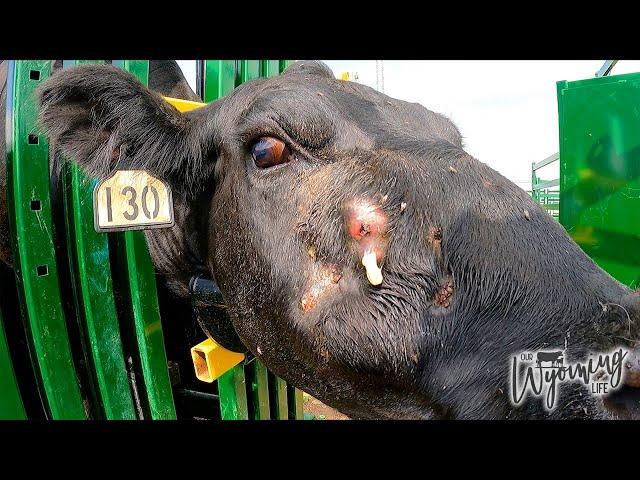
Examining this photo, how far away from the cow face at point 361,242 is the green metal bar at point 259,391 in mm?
1121

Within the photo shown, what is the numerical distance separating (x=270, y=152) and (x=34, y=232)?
1.22 metres

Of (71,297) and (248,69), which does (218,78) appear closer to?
(248,69)

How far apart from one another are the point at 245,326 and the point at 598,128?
3.35 meters

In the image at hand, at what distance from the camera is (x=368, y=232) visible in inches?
60.7

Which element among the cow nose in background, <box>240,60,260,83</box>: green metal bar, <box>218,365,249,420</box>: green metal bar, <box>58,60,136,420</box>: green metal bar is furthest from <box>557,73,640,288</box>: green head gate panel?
<box>58,60,136,420</box>: green metal bar

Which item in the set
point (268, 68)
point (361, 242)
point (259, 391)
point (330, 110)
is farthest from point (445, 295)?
point (268, 68)

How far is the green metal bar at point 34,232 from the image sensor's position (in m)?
2.18

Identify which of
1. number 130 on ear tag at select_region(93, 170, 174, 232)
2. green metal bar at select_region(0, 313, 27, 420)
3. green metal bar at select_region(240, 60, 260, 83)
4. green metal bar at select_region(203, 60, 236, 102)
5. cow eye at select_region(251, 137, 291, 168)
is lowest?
green metal bar at select_region(0, 313, 27, 420)

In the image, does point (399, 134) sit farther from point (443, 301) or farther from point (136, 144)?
point (136, 144)

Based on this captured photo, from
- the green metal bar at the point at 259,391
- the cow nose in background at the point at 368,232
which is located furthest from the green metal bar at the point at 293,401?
the cow nose in background at the point at 368,232

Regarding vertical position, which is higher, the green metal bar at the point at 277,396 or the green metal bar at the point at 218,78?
the green metal bar at the point at 218,78

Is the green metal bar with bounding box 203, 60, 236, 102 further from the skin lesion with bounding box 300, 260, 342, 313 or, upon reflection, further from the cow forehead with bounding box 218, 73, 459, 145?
the skin lesion with bounding box 300, 260, 342, 313

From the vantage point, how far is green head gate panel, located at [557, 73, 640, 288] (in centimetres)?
A: 372

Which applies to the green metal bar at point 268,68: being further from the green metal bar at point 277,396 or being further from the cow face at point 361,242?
the green metal bar at point 277,396
